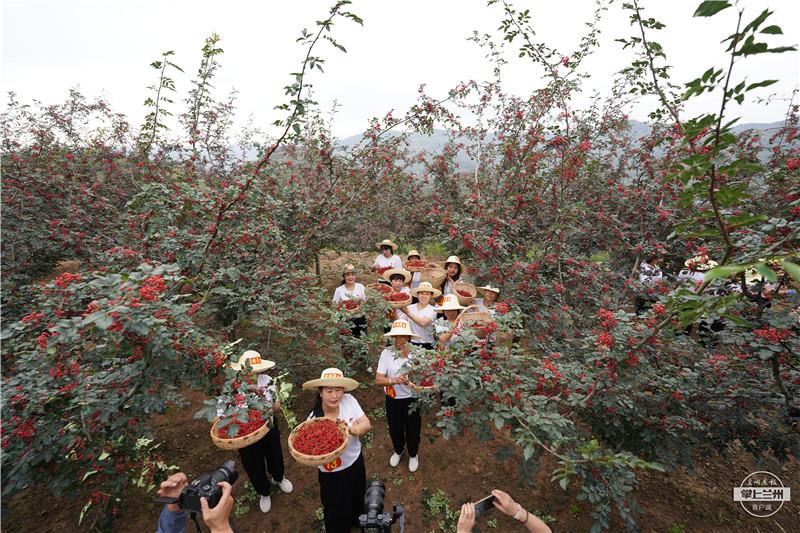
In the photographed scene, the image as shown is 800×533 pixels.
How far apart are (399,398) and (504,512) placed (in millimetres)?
2095

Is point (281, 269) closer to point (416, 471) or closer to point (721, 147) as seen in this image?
point (416, 471)

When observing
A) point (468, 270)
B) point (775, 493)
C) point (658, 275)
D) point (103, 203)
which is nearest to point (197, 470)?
point (103, 203)

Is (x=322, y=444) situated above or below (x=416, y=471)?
above

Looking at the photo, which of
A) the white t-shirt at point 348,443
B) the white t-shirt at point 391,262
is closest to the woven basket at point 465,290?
the white t-shirt at point 391,262

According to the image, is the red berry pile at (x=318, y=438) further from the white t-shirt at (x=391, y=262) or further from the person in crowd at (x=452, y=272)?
the white t-shirt at (x=391, y=262)

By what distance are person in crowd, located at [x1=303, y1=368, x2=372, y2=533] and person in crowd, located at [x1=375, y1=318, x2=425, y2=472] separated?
0.62 metres

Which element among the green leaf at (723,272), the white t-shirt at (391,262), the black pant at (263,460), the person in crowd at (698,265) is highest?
the green leaf at (723,272)

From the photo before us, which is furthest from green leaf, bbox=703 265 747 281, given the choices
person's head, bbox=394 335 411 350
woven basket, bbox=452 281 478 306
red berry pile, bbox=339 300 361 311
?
woven basket, bbox=452 281 478 306

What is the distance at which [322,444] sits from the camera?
306cm

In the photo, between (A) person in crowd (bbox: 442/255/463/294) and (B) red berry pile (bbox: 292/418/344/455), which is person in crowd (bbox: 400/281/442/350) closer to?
(A) person in crowd (bbox: 442/255/463/294)

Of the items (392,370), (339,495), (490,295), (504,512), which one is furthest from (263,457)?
(490,295)

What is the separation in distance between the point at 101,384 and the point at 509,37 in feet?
21.0

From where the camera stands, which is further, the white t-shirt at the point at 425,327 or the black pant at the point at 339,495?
the white t-shirt at the point at 425,327

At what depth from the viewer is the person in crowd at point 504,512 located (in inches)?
88.0
